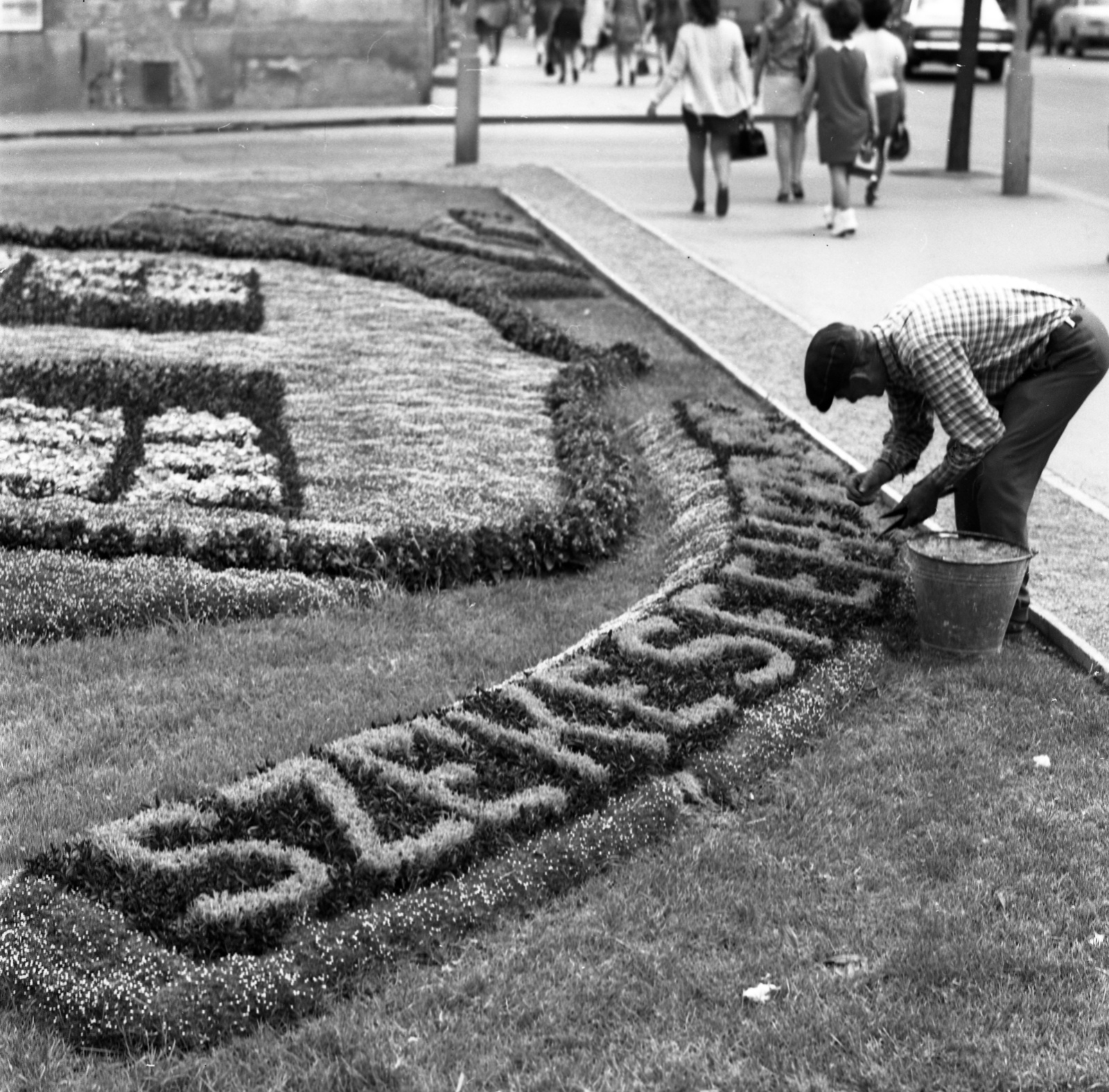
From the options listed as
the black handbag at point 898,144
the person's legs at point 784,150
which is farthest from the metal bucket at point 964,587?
the black handbag at point 898,144

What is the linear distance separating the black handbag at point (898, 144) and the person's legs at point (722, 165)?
11.9 feet

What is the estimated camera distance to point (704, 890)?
177 inches

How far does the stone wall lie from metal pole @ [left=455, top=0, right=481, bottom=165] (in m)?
6.13

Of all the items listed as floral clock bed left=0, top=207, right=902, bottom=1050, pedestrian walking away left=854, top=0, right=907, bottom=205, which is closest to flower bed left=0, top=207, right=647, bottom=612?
floral clock bed left=0, top=207, right=902, bottom=1050

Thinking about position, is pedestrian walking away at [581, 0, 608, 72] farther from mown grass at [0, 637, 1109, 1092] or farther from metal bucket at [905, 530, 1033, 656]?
mown grass at [0, 637, 1109, 1092]

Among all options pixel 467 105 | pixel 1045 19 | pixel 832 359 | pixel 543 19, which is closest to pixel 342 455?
pixel 832 359

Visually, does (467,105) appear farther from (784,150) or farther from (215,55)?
(215,55)

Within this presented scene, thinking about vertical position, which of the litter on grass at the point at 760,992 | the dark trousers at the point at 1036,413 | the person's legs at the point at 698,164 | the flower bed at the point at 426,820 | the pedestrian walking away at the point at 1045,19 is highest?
the pedestrian walking away at the point at 1045,19

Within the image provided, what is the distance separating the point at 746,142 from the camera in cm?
1507

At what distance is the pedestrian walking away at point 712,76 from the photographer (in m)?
14.6

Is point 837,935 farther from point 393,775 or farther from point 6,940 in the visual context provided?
point 6,940

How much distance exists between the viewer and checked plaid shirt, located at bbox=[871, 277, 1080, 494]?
570 cm

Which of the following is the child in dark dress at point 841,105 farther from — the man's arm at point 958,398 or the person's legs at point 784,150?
the man's arm at point 958,398

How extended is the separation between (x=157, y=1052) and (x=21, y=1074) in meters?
0.28
